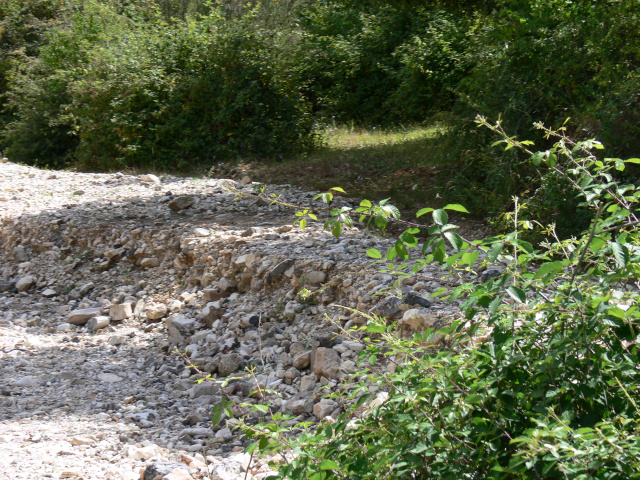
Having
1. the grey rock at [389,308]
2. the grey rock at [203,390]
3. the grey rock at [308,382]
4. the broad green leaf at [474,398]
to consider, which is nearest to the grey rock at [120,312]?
the grey rock at [203,390]

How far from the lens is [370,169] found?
7.96 m

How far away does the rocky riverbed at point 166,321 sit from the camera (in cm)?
306

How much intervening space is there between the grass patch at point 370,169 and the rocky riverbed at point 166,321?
0.54 m

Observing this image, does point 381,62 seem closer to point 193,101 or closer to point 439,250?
point 193,101

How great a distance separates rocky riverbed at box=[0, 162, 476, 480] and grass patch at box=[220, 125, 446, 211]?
21.2 inches

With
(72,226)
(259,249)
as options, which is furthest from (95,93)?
(259,249)

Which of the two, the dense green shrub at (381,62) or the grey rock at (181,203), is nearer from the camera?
the grey rock at (181,203)

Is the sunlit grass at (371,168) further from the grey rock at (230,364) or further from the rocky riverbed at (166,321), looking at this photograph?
the grey rock at (230,364)

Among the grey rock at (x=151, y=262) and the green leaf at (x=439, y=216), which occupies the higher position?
the green leaf at (x=439, y=216)

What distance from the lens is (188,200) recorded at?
6.85 meters

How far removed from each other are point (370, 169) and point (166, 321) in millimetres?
4047

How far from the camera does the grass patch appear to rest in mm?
7012

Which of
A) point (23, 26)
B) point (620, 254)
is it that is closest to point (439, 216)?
point (620, 254)

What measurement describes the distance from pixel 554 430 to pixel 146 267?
512 cm
